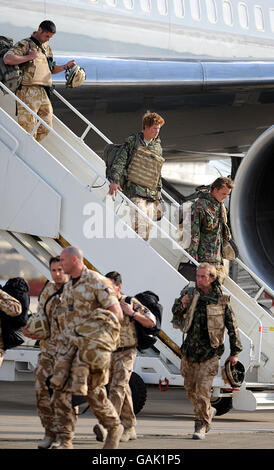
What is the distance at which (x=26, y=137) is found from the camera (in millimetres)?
9234

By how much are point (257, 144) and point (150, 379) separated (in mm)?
3395

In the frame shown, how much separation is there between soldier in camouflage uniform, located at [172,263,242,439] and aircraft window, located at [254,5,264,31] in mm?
8874

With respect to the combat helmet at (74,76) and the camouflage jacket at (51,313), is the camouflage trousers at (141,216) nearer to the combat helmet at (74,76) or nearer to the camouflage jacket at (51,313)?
the combat helmet at (74,76)

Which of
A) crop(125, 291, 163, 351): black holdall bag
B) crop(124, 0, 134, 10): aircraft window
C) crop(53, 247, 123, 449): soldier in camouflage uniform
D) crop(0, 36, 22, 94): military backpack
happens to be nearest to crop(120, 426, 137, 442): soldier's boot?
crop(125, 291, 163, 351): black holdall bag

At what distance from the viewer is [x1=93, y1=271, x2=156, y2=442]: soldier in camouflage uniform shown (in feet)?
25.1

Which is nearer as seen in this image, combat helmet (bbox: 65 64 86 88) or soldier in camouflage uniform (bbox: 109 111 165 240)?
soldier in camouflage uniform (bbox: 109 111 165 240)

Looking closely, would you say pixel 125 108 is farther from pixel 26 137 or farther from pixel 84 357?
pixel 84 357

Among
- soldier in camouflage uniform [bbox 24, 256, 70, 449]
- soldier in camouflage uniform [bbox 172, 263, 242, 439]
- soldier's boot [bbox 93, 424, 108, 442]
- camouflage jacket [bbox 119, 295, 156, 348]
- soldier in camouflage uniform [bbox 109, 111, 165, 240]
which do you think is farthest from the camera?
soldier in camouflage uniform [bbox 109, 111, 165, 240]

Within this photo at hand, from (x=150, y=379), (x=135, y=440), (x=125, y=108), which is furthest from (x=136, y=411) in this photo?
(x=125, y=108)

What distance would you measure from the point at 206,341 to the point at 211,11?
8.29 m

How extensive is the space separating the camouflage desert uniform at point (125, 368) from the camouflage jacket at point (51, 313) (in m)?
0.58

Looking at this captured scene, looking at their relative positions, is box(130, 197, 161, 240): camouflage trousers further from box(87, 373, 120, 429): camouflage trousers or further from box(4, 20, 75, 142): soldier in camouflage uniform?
box(87, 373, 120, 429): camouflage trousers

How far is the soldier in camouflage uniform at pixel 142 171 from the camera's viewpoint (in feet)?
30.4
